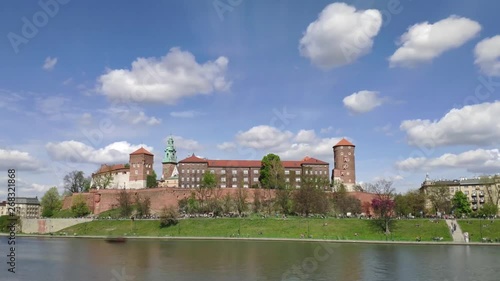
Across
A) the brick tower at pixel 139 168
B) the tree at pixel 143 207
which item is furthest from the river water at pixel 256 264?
the brick tower at pixel 139 168

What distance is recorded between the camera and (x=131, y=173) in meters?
88.7

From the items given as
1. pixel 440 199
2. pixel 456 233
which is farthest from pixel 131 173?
pixel 456 233

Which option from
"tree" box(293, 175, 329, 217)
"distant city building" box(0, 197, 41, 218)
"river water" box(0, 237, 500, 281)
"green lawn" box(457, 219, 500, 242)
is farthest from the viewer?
"distant city building" box(0, 197, 41, 218)

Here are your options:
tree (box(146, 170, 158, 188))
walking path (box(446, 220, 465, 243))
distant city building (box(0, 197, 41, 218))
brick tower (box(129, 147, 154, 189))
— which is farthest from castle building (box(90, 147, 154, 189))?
walking path (box(446, 220, 465, 243))

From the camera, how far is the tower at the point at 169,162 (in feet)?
313

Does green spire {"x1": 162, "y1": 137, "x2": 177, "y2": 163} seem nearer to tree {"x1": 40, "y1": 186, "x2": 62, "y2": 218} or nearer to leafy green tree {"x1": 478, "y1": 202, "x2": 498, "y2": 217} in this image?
tree {"x1": 40, "y1": 186, "x2": 62, "y2": 218}

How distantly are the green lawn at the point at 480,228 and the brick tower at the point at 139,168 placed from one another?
5541 centimetres

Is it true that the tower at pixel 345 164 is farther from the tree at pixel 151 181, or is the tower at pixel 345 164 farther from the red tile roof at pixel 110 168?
the red tile roof at pixel 110 168

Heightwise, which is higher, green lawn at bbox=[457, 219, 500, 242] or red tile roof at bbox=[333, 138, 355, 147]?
red tile roof at bbox=[333, 138, 355, 147]

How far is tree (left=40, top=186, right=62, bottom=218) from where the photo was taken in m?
82.1

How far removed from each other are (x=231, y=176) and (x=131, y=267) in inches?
2460

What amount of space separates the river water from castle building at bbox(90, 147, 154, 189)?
45.7 metres

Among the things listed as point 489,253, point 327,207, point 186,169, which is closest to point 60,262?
point 489,253

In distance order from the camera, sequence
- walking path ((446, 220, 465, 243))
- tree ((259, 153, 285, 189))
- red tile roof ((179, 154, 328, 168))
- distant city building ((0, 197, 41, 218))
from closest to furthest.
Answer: walking path ((446, 220, 465, 243)) < tree ((259, 153, 285, 189)) < red tile roof ((179, 154, 328, 168)) < distant city building ((0, 197, 41, 218))
